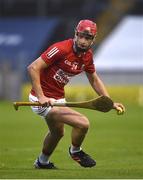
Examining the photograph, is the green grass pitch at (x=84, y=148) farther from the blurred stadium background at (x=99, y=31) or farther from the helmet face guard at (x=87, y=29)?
the blurred stadium background at (x=99, y=31)

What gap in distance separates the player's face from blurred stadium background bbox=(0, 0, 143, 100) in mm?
31155

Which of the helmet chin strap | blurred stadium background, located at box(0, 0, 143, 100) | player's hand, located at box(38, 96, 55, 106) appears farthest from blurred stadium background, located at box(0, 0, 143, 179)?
player's hand, located at box(38, 96, 55, 106)

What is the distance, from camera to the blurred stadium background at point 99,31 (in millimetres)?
46844

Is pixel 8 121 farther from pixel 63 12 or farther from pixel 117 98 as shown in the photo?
pixel 63 12

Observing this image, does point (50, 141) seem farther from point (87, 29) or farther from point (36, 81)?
point (87, 29)

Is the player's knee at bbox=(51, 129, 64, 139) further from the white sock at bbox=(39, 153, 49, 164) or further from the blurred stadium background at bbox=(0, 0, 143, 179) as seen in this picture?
the blurred stadium background at bbox=(0, 0, 143, 179)

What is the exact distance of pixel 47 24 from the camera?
48.2 meters

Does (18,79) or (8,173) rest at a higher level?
(8,173)

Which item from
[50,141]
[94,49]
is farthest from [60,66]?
[94,49]

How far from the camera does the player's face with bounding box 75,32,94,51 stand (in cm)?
1409

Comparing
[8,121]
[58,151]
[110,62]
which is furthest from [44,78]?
[110,62]

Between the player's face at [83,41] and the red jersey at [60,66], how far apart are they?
17 cm

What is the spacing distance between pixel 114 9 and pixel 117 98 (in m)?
7.24

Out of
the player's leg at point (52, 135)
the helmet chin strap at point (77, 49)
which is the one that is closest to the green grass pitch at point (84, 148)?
the player's leg at point (52, 135)
